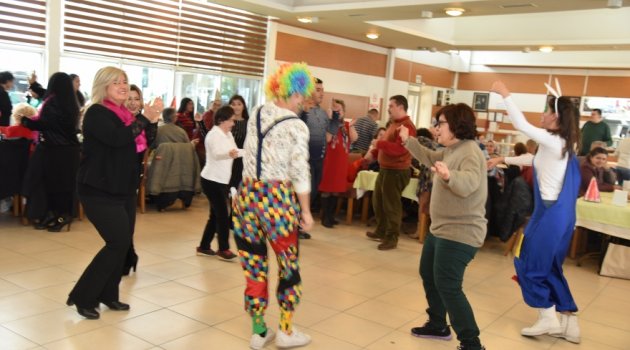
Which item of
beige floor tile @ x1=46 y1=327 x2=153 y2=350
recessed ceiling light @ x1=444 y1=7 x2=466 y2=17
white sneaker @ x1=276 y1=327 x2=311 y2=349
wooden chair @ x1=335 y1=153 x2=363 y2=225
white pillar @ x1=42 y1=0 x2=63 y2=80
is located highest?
recessed ceiling light @ x1=444 y1=7 x2=466 y2=17

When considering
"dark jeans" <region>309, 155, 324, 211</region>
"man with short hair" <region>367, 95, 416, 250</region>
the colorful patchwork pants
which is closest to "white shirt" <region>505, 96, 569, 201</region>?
the colorful patchwork pants

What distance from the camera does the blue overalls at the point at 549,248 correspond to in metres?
3.45

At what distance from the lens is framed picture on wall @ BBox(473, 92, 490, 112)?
45.2 ft

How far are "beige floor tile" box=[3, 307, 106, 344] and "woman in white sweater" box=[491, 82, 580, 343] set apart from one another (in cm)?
271

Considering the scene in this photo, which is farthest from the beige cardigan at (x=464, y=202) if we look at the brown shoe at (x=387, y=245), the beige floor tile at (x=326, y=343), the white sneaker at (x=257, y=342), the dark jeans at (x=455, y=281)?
the brown shoe at (x=387, y=245)

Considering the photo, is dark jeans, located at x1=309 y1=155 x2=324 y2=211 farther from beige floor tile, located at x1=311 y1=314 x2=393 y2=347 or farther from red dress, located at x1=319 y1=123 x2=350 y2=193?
beige floor tile, located at x1=311 y1=314 x2=393 y2=347

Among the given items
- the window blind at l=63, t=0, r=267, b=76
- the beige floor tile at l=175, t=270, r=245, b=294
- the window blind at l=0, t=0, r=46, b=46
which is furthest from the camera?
the window blind at l=63, t=0, r=267, b=76

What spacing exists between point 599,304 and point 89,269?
3.90 m

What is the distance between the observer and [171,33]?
8.06m

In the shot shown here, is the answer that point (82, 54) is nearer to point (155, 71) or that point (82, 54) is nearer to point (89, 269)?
point (155, 71)

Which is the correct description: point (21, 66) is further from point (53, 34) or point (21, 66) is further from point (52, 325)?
point (52, 325)

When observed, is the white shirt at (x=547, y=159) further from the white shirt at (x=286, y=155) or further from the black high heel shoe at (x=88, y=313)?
the black high heel shoe at (x=88, y=313)

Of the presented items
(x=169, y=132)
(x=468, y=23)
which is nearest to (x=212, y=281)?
(x=169, y=132)

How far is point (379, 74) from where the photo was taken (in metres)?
11.3
